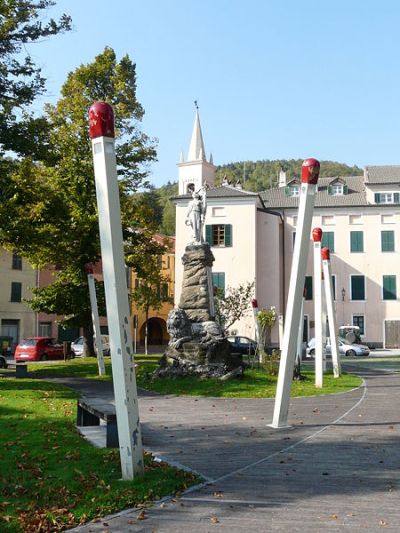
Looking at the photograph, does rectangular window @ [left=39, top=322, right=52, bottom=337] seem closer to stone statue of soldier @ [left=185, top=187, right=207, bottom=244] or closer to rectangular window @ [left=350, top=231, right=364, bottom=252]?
rectangular window @ [left=350, top=231, right=364, bottom=252]

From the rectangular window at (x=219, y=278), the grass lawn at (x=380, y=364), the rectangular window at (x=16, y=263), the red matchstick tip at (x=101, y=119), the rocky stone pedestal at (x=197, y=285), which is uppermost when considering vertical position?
the rectangular window at (x=16, y=263)

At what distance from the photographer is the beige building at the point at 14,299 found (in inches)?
1988

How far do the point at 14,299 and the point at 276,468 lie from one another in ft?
151

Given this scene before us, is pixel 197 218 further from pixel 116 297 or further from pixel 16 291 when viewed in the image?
pixel 16 291

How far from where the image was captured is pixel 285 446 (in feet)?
30.6

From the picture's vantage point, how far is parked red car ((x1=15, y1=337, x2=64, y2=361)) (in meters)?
36.9

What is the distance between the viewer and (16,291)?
169 ft

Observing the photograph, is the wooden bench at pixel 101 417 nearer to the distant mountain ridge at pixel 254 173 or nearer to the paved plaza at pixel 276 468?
the paved plaza at pixel 276 468

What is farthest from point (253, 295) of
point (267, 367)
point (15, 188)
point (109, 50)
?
point (15, 188)

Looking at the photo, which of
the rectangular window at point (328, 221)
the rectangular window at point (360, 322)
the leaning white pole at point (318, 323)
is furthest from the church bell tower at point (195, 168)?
the leaning white pole at point (318, 323)

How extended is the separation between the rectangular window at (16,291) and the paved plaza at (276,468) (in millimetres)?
39235

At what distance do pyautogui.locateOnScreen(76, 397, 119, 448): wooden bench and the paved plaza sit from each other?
688mm

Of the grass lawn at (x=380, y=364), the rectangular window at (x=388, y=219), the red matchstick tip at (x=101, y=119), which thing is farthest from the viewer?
the rectangular window at (x=388, y=219)

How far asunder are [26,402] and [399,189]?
42.8 meters
